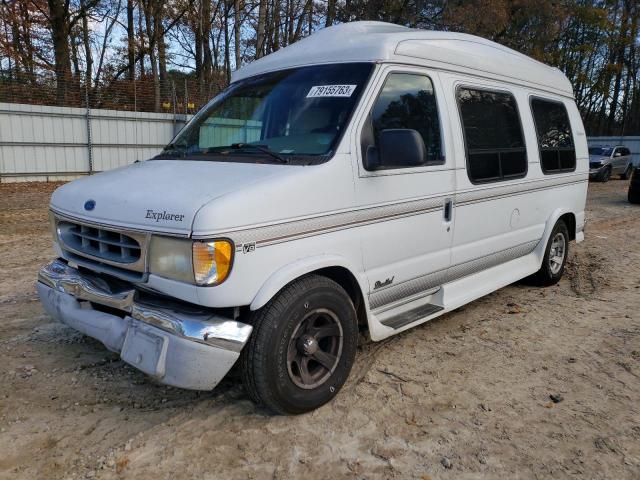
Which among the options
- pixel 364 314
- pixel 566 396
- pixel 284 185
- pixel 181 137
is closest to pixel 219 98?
pixel 181 137

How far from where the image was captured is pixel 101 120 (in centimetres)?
1611

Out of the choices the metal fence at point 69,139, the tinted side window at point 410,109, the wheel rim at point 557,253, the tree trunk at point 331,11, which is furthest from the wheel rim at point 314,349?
the tree trunk at point 331,11

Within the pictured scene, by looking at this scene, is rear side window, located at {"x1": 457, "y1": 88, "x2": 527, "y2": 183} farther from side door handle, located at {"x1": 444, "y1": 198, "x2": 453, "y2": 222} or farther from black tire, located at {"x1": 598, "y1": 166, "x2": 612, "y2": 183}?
black tire, located at {"x1": 598, "y1": 166, "x2": 612, "y2": 183}

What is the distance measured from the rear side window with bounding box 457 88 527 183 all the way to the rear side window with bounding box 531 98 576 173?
18.1 inches

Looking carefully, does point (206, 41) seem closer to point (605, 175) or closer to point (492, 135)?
point (605, 175)

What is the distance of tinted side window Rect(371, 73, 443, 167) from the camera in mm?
3564

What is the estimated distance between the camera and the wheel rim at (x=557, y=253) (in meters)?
6.02

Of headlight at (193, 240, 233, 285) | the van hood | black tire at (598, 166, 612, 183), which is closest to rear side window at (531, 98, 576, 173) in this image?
the van hood

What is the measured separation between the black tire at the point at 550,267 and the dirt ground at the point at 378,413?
3.38 feet

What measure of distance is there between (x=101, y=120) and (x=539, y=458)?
1618cm

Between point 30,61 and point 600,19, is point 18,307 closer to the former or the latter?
point 30,61

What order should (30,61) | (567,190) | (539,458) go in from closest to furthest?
1. (539,458)
2. (567,190)
3. (30,61)

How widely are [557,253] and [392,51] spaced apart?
3.71 meters

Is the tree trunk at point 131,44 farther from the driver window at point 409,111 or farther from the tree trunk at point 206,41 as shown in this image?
the driver window at point 409,111
